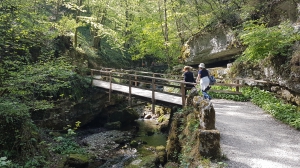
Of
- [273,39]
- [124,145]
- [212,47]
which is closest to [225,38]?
[212,47]

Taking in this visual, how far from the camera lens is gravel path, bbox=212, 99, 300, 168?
5.57m

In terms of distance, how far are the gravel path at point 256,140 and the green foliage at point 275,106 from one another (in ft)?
0.82

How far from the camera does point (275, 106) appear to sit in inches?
378

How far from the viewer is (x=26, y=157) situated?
23.6ft

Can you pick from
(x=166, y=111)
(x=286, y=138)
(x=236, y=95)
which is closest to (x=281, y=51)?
(x=236, y=95)

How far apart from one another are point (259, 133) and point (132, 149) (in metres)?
6.79

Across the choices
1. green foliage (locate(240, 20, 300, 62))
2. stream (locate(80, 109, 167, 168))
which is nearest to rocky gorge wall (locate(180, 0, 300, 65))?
green foliage (locate(240, 20, 300, 62))

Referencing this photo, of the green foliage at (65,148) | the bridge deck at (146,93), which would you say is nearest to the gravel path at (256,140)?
the bridge deck at (146,93)

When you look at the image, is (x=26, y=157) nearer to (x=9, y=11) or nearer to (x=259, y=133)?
(x=9, y=11)

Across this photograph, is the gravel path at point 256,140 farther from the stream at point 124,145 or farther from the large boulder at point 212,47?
the large boulder at point 212,47

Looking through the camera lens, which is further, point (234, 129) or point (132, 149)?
point (132, 149)

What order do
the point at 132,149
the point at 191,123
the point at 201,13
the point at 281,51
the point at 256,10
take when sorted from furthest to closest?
1. the point at 201,13
2. the point at 256,10
3. the point at 132,149
4. the point at 281,51
5. the point at 191,123

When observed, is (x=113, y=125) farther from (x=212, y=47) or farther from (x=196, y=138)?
(x=196, y=138)

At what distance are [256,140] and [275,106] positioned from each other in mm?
3517
